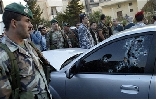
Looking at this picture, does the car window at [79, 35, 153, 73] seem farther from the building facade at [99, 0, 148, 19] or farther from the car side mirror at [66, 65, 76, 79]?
the building facade at [99, 0, 148, 19]

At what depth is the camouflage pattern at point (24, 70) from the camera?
2023mm

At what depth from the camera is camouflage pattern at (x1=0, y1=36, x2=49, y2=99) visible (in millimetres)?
2023

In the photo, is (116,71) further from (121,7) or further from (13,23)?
(121,7)

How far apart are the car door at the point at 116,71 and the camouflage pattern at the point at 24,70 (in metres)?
0.82

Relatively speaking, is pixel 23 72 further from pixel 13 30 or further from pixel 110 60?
pixel 110 60

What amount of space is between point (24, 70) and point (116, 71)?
1.14 meters

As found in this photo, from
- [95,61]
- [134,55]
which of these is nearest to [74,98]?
[95,61]

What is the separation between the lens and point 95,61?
311 cm

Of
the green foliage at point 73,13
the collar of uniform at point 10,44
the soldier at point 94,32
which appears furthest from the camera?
the green foliage at point 73,13

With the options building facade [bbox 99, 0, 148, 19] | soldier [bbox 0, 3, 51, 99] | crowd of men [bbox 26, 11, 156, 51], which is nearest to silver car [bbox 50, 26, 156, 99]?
soldier [bbox 0, 3, 51, 99]

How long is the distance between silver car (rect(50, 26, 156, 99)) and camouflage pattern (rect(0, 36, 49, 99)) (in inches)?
32.5

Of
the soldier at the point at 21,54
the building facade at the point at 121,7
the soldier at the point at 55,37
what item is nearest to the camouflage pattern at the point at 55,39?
the soldier at the point at 55,37

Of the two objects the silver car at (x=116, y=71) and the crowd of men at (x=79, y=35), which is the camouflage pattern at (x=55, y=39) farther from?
the silver car at (x=116, y=71)

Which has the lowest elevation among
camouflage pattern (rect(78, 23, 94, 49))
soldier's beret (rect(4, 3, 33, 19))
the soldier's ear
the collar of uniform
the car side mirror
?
the car side mirror
